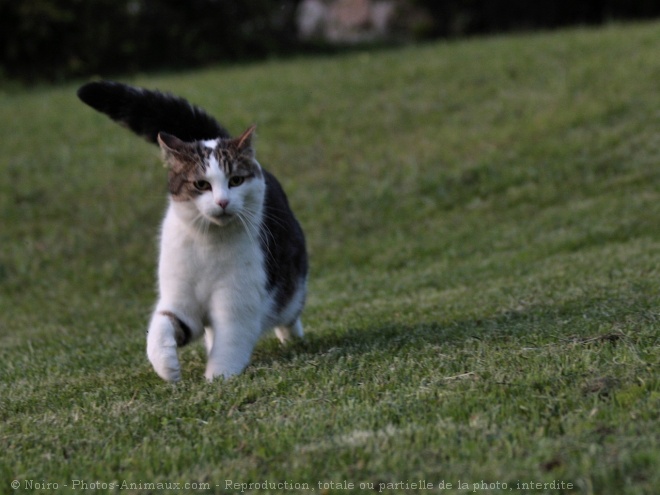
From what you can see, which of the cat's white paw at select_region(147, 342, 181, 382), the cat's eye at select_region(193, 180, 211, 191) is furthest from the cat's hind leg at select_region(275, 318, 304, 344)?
the cat's eye at select_region(193, 180, 211, 191)

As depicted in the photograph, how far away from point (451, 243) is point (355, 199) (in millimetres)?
1903

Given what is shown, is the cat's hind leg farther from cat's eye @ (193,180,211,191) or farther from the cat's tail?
cat's eye @ (193,180,211,191)

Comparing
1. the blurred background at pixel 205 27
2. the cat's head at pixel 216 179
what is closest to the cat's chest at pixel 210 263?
the cat's head at pixel 216 179

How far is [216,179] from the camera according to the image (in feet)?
15.2

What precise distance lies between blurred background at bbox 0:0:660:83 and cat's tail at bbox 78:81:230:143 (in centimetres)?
1340

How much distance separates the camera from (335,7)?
2944 cm

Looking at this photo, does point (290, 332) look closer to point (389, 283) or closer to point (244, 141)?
point (244, 141)

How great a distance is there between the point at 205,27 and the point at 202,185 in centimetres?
1706

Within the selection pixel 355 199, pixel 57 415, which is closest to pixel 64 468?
pixel 57 415

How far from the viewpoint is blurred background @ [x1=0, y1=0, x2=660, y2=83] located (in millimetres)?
18609

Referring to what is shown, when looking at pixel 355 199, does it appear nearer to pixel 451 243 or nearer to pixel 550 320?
pixel 451 243

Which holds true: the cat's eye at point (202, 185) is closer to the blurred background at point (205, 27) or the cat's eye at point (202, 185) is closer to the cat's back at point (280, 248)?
the cat's back at point (280, 248)

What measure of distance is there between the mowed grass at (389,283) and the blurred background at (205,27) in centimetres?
207

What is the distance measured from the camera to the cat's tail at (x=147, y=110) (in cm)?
534
